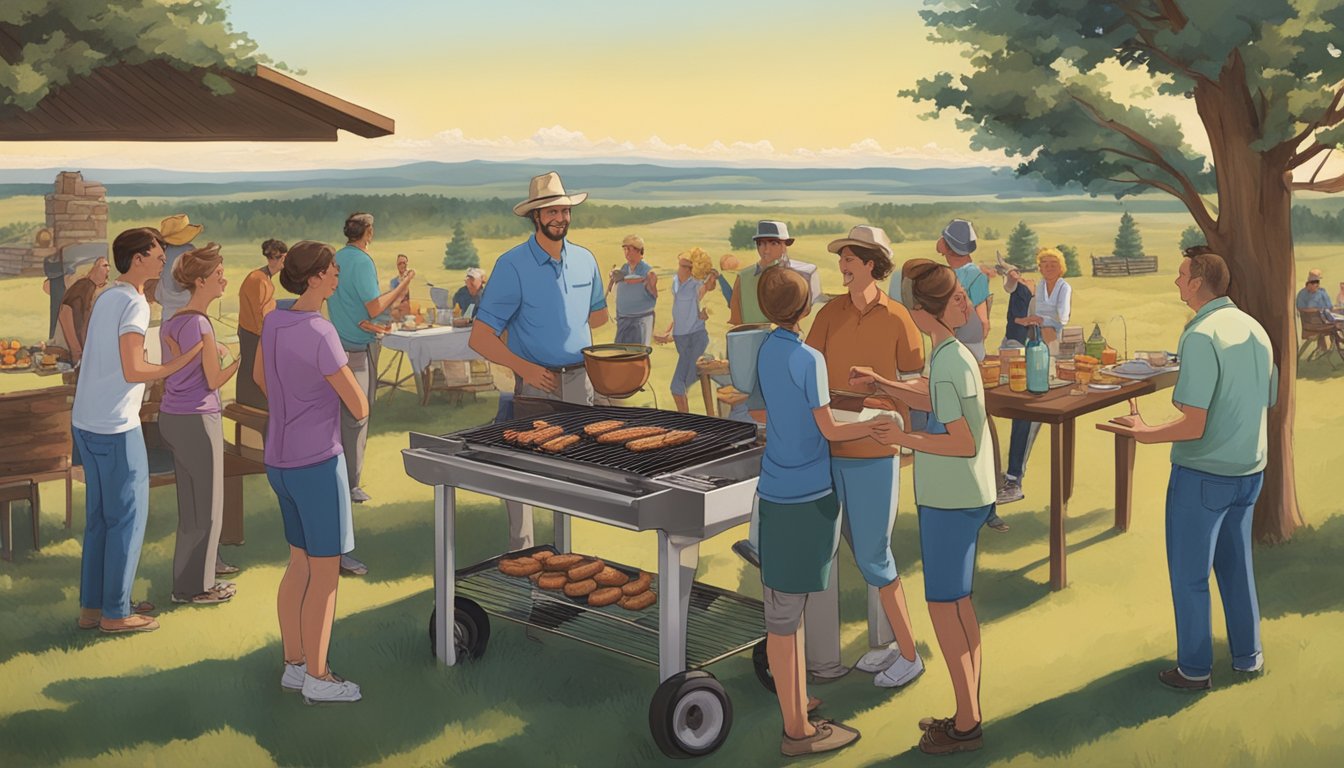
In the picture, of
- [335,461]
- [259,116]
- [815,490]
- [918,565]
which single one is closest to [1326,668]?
[918,565]

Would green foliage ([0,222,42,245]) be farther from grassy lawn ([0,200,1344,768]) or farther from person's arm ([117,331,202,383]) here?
person's arm ([117,331,202,383])

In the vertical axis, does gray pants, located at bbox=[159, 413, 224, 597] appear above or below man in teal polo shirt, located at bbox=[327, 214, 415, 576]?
below

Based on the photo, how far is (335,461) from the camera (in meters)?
4.84

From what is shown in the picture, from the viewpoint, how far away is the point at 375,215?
97.9 feet

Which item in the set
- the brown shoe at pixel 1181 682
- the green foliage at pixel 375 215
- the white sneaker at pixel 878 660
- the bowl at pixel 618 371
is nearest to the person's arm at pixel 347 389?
the bowl at pixel 618 371

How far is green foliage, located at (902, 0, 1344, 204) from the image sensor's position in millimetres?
6234

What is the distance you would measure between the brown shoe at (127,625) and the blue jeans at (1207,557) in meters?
4.36

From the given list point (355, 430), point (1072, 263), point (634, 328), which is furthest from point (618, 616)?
point (1072, 263)

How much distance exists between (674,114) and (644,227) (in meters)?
2.76

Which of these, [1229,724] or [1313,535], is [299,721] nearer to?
[1229,724]

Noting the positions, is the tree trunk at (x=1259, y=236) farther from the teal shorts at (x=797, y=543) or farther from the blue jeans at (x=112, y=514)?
the blue jeans at (x=112, y=514)

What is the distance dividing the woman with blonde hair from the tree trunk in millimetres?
1163

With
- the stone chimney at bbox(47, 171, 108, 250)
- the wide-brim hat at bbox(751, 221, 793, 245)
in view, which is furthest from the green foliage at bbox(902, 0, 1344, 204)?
the stone chimney at bbox(47, 171, 108, 250)

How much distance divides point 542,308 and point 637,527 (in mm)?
1621
